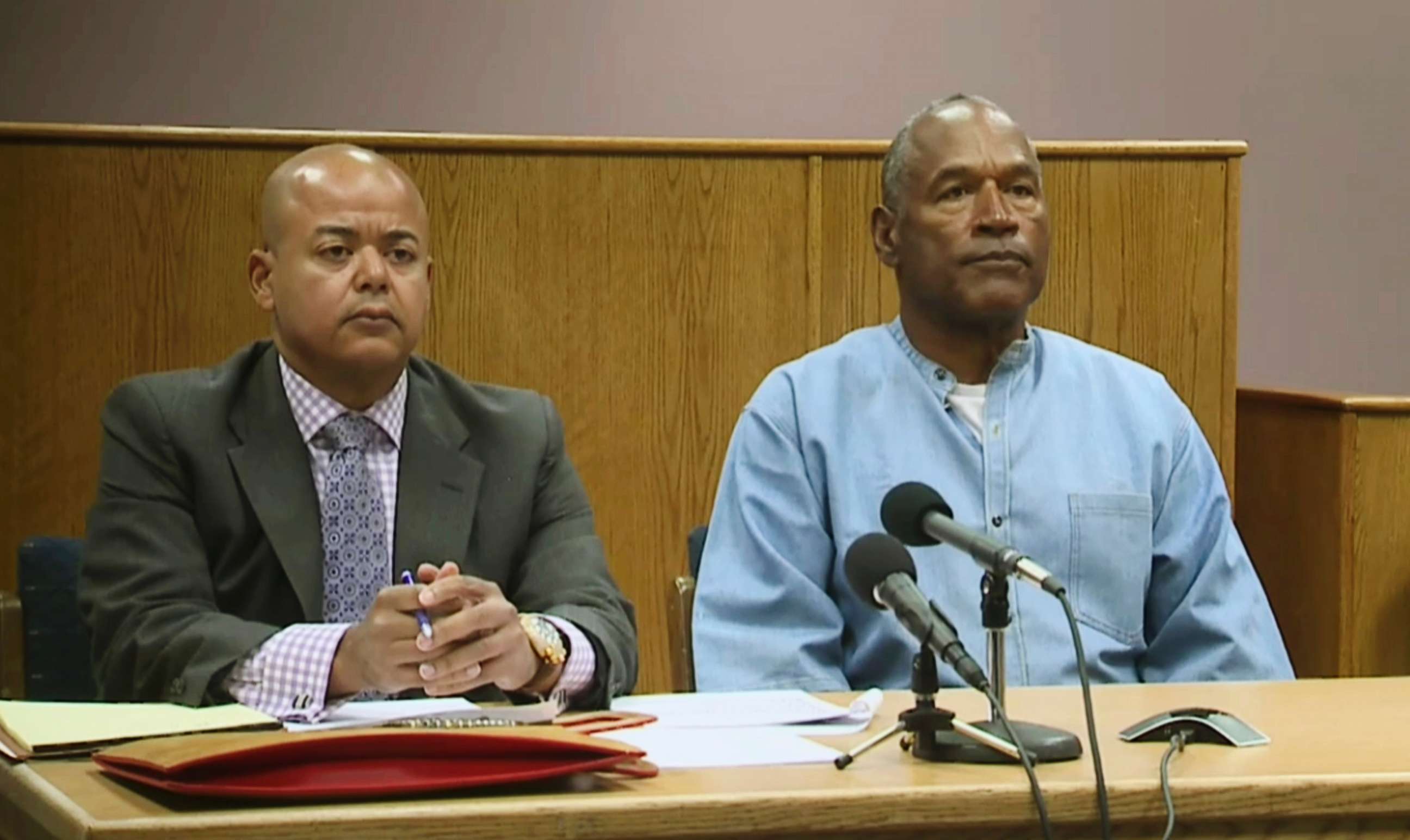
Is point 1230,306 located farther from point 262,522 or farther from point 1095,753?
point 1095,753

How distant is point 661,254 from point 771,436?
1082 millimetres

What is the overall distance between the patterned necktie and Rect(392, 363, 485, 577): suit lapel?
28mm

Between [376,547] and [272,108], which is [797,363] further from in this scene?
[272,108]

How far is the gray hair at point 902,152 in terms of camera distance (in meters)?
2.81

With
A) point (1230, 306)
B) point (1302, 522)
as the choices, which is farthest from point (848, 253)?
point (1302, 522)

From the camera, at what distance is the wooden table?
1456mm

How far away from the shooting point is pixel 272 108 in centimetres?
491

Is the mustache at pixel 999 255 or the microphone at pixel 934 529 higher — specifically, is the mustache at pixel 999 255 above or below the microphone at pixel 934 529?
above

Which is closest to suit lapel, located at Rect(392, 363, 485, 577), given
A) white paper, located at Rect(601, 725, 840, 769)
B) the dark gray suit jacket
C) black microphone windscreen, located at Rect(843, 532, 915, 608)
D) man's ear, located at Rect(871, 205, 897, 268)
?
the dark gray suit jacket

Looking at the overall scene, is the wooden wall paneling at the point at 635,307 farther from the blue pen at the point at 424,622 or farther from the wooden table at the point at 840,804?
the wooden table at the point at 840,804

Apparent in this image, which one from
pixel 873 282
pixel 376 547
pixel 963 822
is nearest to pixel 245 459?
pixel 376 547

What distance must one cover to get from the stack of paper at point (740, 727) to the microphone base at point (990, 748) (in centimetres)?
8

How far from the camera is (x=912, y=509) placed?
1735 millimetres

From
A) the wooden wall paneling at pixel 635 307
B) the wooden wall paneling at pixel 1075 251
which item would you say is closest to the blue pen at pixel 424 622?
the wooden wall paneling at pixel 635 307
